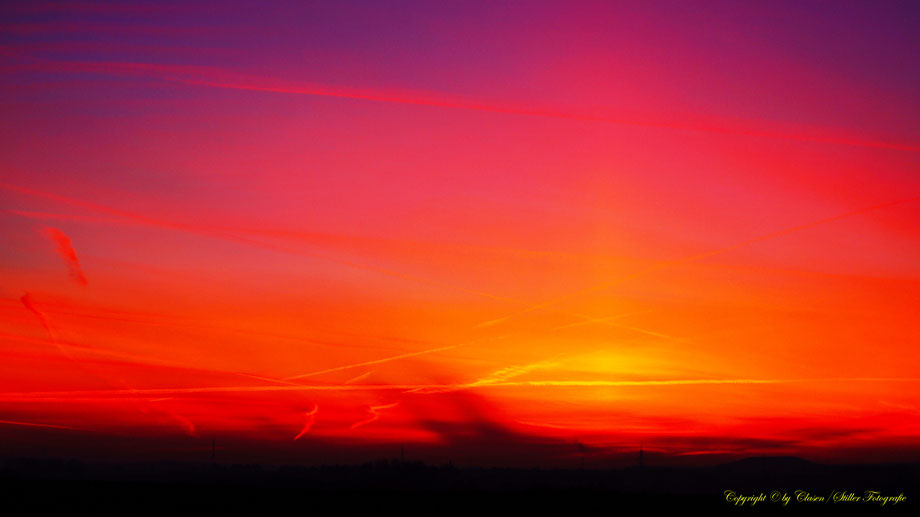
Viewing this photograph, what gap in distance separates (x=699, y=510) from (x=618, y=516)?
6338 millimetres

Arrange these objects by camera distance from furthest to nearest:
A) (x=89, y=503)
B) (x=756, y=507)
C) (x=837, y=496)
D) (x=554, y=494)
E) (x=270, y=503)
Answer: (x=837, y=496) → (x=554, y=494) → (x=756, y=507) → (x=270, y=503) → (x=89, y=503)

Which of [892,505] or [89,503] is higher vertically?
[89,503]

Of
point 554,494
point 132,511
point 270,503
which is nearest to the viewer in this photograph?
point 132,511

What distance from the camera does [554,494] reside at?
46500 millimetres

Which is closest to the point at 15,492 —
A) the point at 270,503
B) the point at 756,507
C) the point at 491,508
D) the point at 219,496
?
the point at 219,496

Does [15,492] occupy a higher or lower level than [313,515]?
higher

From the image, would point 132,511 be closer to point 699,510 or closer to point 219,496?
point 219,496

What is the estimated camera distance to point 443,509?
114ft

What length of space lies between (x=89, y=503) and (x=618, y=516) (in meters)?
23.0

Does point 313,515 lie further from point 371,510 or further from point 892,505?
point 892,505

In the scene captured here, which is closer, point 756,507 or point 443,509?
point 443,509

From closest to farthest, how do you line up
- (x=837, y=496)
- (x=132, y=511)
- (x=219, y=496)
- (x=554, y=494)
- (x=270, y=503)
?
(x=132, y=511), (x=270, y=503), (x=219, y=496), (x=554, y=494), (x=837, y=496)

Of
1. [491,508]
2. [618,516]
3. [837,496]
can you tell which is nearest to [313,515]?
[491,508]

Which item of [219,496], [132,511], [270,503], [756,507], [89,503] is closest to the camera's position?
[132,511]
